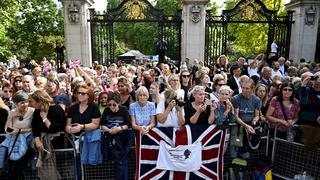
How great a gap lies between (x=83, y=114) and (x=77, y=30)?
35.2 ft

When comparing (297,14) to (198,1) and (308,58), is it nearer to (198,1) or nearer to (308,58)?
(308,58)

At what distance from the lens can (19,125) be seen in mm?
4941

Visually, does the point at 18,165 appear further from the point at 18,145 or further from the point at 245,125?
the point at 245,125

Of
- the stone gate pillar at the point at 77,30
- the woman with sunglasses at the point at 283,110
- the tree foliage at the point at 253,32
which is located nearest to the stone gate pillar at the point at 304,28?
the tree foliage at the point at 253,32

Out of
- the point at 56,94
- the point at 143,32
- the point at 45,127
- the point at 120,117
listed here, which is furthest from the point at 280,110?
the point at 143,32

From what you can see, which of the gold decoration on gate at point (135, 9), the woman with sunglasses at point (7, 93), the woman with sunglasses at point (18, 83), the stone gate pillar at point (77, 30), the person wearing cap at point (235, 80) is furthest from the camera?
the gold decoration on gate at point (135, 9)

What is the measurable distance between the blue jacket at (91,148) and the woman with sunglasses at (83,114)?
12cm

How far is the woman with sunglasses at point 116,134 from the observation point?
503 centimetres

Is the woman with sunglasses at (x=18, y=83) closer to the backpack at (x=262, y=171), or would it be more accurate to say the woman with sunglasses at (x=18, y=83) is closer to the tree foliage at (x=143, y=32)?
the backpack at (x=262, y=171)

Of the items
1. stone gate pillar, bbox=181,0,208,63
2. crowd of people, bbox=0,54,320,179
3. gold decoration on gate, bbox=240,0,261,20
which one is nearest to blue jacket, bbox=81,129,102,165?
crowd of people, bbox=0,54,320,179

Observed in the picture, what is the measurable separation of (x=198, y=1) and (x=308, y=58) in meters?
6.60

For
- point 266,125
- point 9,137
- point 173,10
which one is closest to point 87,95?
point 9,137

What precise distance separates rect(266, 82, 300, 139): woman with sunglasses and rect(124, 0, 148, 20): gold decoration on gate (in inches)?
427

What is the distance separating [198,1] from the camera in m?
14.8
